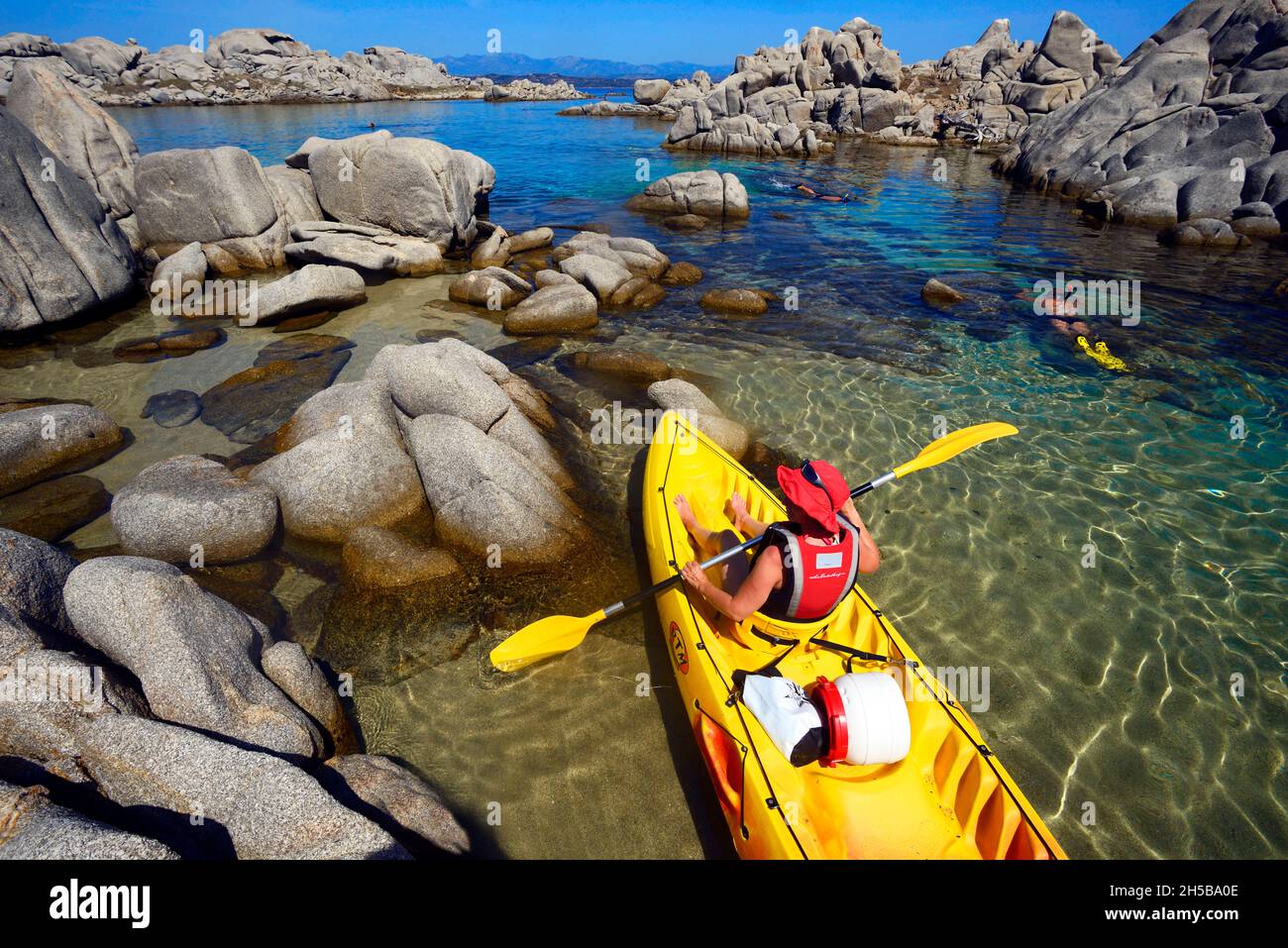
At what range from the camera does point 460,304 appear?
1430 cm

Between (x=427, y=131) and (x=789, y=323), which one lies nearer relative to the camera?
(x=789, y=323)

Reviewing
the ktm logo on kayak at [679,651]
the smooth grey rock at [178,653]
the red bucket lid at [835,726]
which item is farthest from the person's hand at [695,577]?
the smooth grey rock at [178,653]

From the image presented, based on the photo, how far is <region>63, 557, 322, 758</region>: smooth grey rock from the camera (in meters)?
4.21

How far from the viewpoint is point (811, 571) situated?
4543 mm

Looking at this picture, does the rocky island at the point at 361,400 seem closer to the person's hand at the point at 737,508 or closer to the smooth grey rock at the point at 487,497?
the smooth grey rock at the point at 487,497

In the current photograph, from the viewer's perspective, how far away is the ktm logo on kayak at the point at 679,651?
512 cm

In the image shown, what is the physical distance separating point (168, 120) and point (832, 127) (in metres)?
57.8

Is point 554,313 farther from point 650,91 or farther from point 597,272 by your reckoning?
point 650,91

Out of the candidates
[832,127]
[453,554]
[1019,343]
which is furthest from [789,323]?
[832,127]

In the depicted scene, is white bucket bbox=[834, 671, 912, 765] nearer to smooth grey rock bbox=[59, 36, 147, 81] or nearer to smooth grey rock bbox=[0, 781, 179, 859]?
smooth grey rock bbox=[0, 781, 179, 859]

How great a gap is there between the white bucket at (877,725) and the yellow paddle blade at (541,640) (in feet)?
8.07

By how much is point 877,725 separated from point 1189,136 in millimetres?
35864

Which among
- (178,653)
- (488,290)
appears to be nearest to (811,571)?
(178,653)
